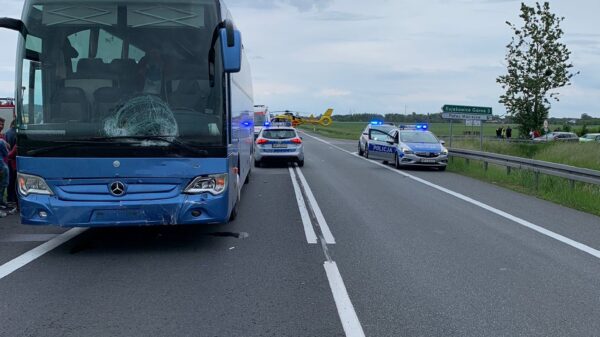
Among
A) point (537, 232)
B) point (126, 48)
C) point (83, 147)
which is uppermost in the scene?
point (126, 48)

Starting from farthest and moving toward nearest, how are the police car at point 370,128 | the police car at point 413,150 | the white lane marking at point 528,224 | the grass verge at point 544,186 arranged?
the police car at point 370,128 < the police car at point 413,150 < the grass verge at point 544,186 < the white lane marking at point 528,224

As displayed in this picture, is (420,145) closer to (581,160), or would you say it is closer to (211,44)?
(581,160)

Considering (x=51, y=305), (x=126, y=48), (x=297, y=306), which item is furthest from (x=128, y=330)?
(x=126, y=48)

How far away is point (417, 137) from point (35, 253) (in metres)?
17.4

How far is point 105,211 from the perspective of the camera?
716 cm

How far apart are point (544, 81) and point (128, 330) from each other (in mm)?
31015

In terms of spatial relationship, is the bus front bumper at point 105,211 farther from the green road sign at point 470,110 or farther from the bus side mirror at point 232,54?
the green road sign at point 470,110

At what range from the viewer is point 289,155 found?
23000 mm

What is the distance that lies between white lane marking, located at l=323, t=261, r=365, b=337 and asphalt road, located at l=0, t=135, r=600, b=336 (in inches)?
0.7

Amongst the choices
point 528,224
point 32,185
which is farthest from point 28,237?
point 528,224

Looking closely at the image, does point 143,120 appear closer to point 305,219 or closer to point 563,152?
point 305,219

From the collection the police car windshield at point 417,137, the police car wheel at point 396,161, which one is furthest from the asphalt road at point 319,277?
the police car windshield at point 417,137

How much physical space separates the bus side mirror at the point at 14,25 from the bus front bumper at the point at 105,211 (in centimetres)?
194

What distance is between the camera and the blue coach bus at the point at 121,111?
7.12 m
